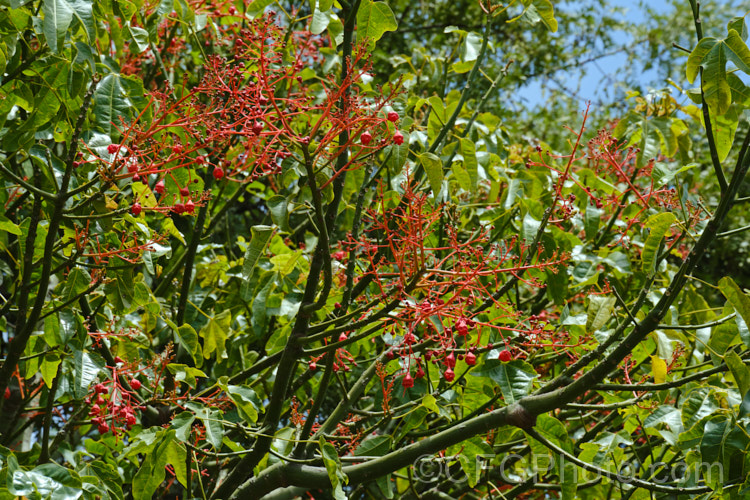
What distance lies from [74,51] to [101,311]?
3.26 ft

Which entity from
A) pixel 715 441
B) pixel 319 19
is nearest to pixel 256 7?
pixel 319 19

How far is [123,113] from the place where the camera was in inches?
80.7

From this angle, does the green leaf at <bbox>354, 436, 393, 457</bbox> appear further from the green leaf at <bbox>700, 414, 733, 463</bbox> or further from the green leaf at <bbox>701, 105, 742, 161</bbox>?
the green leaf at <bbox>701, 105, 742, 161</bbox>

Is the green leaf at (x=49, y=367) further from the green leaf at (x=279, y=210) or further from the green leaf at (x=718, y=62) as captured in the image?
the green leaf at (x=718, y=62)

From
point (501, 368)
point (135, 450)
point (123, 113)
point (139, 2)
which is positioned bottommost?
point (135, 450)

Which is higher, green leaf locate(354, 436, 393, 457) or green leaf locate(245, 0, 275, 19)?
green leaf locate(245, 0, 275, 19)

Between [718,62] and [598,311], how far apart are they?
0.82 meters

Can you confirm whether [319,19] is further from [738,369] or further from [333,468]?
[738,369]

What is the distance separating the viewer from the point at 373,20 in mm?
1749

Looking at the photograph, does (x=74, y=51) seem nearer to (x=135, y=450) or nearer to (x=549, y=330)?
(x=135, y=450)

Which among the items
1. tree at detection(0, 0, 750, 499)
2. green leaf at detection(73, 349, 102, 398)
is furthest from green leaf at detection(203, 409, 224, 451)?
green leaf at detection(73, 349, 102, 398)

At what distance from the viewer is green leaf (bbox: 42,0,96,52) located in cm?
159

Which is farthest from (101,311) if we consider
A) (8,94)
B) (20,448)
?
(20,448)

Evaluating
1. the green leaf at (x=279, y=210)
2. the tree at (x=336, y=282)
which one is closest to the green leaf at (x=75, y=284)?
the tree at (x=336, y=282)
